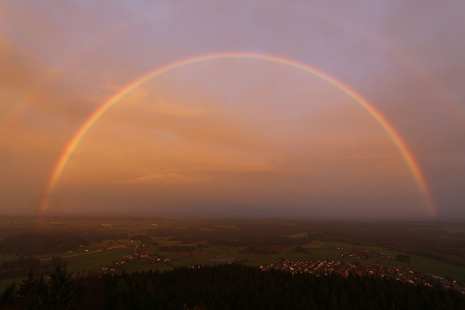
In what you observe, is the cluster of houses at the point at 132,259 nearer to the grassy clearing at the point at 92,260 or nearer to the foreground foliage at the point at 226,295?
the grassy clearing at the point at 92,260

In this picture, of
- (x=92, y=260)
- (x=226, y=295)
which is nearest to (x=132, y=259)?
(x=92, y=260)

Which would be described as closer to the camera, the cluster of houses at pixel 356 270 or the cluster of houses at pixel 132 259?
the cluster of houses at pixel 356 270

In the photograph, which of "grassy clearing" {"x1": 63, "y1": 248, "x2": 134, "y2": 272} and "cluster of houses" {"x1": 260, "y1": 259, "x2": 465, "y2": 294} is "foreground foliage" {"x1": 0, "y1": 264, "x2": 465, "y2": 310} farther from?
"grassy clearing" {"x1": 63, "y1": 248, "x2": 134, "y2": 272}

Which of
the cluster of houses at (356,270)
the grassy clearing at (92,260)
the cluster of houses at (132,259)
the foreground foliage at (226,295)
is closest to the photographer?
the foreground foliage at (226,295)

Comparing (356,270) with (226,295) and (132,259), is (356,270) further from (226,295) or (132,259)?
(132,259)

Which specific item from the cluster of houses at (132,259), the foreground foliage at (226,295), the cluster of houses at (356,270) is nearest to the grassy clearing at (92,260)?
the cluster of houses at (132,259)

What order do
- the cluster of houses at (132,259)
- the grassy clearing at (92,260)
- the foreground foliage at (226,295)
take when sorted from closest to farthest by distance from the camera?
the foreground foliage at (226,295), the cluster of houses at (132,259), the grassy clearing at (92,260)

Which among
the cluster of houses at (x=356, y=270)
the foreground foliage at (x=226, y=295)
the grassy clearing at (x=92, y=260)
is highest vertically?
the foreground foliage at (x=226, y=295)

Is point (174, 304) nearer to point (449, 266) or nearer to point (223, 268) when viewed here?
point (223, 268)
